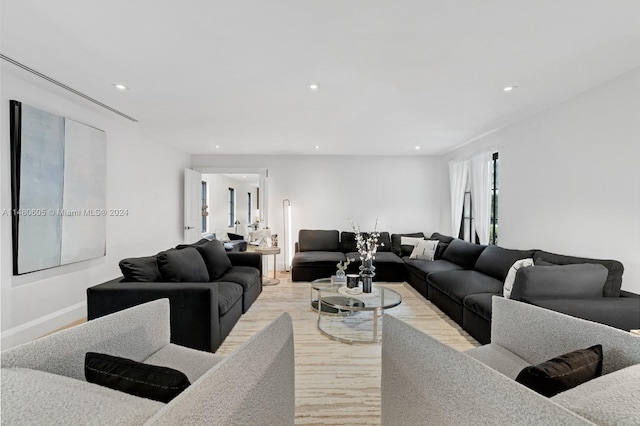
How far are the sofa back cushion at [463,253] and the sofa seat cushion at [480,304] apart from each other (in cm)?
138

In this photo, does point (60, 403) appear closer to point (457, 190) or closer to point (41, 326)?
Answer: point (41, 326)

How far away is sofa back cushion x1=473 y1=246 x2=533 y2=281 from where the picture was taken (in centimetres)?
335

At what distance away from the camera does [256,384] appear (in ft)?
3.21

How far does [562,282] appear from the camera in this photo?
7.71ft

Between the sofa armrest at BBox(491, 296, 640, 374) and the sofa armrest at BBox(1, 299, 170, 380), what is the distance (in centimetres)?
205

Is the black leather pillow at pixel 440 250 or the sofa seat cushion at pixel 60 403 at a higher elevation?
the sofa seat cushion at pixel 60 403

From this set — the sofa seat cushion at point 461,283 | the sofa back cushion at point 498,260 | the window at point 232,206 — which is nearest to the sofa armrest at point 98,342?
the sofa seat cushion at point 461,283

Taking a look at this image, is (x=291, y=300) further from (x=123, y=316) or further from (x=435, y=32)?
(x=435, y=32)

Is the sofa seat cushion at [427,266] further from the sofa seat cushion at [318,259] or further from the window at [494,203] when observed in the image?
the sofa seat cushion at [318,259]

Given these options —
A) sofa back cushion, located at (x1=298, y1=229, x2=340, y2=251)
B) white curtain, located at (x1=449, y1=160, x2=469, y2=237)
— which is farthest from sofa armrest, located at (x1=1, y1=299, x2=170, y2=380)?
white curtain, located at (x1=449, y1=160, x2=469, y2=237)

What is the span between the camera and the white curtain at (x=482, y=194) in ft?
14.6

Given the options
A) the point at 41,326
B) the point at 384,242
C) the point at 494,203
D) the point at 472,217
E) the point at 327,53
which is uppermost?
the point at 327,53

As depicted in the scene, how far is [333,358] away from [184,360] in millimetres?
1362

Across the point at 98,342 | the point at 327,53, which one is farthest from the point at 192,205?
the point at 98,342
